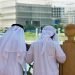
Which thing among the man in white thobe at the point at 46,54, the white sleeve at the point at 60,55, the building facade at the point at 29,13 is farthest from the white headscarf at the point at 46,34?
the building facade at the point at 29,13

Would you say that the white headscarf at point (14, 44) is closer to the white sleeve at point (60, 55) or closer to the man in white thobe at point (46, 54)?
the man in white thobe at point (46, 54)

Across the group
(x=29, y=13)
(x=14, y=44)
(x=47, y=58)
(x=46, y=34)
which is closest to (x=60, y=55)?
(x=47, y=58)

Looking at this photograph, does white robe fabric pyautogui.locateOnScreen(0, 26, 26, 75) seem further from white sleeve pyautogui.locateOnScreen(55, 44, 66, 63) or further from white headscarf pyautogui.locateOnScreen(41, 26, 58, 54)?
white sleeve pyautogui.locateOnScreen(55, 44, 66, 63)

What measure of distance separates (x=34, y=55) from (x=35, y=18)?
2.53 m

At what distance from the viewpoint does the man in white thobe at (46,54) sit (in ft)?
7.84

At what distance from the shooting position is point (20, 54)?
7.97ft

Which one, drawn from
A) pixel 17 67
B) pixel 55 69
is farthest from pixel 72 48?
pixel 17 67

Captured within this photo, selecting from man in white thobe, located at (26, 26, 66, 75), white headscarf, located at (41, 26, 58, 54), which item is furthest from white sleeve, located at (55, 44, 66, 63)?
white headscarf, located at (41, 26, 58, 54)

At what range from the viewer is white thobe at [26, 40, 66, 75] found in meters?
2.38

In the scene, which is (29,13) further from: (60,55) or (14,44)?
(60,55)

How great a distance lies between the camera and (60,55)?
2.35m

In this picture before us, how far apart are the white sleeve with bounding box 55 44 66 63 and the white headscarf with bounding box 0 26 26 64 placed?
1.14 ft

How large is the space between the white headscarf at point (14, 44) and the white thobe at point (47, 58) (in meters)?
0.09

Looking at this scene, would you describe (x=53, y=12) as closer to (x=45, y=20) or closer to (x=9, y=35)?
(x=45, y=20)
